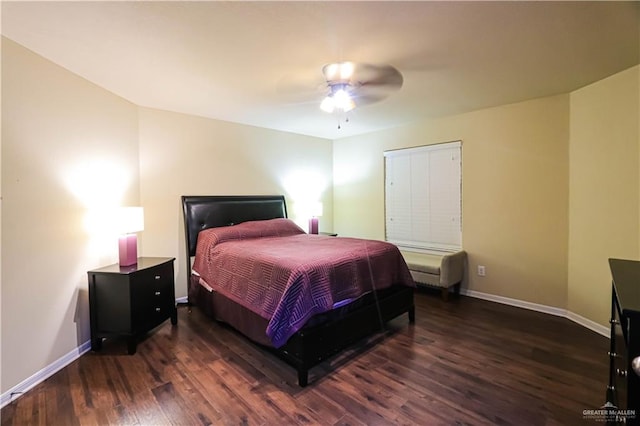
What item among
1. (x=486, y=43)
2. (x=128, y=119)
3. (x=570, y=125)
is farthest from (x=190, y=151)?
(x=570, y=125)

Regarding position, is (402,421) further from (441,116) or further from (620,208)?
(441,116)

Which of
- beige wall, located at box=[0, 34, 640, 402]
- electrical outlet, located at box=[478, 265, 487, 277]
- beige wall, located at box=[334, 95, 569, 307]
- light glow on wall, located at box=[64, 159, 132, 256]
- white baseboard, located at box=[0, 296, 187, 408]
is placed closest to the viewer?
white baseboard, located at box=[0, 296, 187, 408]

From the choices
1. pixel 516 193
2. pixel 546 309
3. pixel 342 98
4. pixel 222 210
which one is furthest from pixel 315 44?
pixel 546 309

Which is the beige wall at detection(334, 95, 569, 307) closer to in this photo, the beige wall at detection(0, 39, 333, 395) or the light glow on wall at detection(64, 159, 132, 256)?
the beige wall at detection(0, 39, 333, 395)

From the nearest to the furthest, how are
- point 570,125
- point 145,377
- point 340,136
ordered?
1. point 145,377
2. point 570,125
3. point 340,136

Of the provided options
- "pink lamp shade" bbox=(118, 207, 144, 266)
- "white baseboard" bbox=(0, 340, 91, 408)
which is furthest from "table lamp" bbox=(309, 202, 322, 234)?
"white baseboard" bbox=(0, 340, 91, 408)

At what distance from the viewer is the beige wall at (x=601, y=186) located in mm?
2578

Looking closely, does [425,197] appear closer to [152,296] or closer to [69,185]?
[152,296]

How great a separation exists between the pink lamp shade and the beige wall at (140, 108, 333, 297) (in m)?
0.70

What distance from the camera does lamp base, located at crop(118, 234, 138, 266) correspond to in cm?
274

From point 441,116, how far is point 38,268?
4479 millimetres

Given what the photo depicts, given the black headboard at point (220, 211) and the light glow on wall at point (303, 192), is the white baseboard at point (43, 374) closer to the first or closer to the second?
the black headboard at point (220, 211)

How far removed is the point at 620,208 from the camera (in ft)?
8.77

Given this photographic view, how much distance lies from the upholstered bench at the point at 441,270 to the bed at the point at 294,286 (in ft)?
2.59
